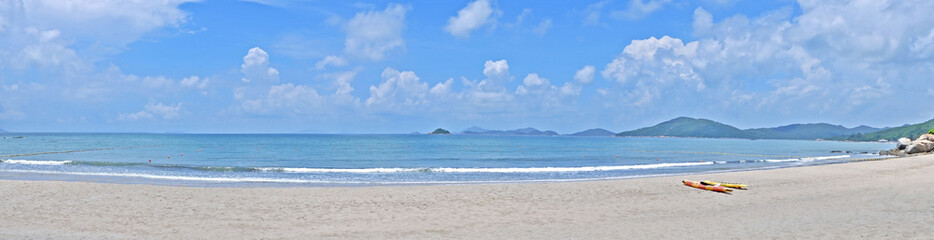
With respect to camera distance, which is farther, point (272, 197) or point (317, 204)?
point (272, 197)

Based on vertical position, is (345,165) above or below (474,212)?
above

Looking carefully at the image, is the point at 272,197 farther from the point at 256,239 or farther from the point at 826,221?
the point at 826,221

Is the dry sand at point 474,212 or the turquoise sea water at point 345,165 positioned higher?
the turquoise sea water at point 345,165

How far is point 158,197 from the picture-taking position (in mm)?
15164

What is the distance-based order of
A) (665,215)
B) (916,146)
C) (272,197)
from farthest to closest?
(916,146) → (272,197) → (665,215)

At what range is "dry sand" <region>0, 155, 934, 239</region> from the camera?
10750mm

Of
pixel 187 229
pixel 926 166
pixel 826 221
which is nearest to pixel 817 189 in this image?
pixel 826 221

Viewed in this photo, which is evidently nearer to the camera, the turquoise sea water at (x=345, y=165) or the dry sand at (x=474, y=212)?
the dry sand at (x=474, y=212)

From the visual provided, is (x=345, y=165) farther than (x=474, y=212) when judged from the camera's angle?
Yes

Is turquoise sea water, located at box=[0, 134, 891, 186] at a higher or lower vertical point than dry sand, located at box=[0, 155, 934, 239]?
higher

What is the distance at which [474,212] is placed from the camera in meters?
13.4

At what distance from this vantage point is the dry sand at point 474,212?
10750 millimetres

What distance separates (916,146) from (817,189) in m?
41.0

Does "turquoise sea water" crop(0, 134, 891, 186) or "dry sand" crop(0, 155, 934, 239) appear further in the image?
"turquoise sea water" crop(0, 134, 891, 186)
